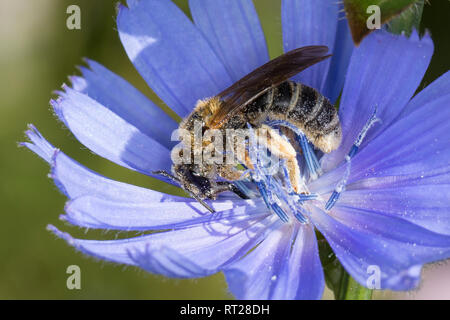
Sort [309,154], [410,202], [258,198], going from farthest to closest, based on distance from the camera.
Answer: [258,198]
[309,154]
[410,202]

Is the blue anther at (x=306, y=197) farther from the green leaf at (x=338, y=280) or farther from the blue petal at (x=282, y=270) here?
the green leaf at (x=338, y=280)

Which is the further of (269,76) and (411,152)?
(411,152)

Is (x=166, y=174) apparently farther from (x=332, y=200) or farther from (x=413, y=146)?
(x=413, y=146)

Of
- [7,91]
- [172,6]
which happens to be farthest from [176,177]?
[7,91]

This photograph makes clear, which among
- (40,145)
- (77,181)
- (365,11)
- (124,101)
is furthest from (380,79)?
(40,145)

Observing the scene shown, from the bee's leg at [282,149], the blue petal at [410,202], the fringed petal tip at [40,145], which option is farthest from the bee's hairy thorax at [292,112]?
the fringed petal tip at [40,145]

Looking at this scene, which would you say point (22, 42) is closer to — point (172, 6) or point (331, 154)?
point (172, 6)
